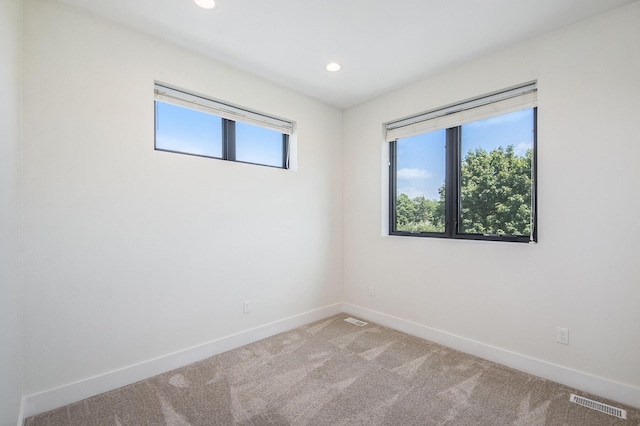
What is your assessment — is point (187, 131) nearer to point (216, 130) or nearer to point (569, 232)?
point (216, 130)

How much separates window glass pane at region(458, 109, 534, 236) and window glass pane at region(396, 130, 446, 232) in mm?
230

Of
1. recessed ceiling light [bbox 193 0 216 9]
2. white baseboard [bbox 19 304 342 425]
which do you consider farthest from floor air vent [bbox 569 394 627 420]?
recessed ceiling light [bbox 193 0 216 9]

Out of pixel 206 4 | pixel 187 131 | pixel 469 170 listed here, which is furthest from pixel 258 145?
pixel 469 170

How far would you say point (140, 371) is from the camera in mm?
2199

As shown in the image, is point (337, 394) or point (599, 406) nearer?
point (599, 406)

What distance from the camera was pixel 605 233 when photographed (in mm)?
2008

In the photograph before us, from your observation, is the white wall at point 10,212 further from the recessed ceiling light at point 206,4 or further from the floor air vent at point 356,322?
the floor air vent at point 356,322

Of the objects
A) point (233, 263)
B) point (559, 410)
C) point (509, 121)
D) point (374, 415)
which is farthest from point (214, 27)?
point (559, 410)

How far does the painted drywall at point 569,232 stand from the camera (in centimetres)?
194

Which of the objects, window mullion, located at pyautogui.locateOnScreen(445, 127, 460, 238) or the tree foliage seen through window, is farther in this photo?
window mullion, located at pyautogui.locateOnScreen(445, 127, 460, 238)

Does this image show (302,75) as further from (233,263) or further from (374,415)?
(374,415)

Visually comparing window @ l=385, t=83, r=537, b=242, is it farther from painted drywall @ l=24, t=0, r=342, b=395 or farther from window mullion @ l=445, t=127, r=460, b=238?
painted drywall @ l=24, t=0, r=342, b=395

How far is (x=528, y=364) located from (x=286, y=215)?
2.47 m

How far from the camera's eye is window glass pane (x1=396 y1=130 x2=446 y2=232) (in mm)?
3025
